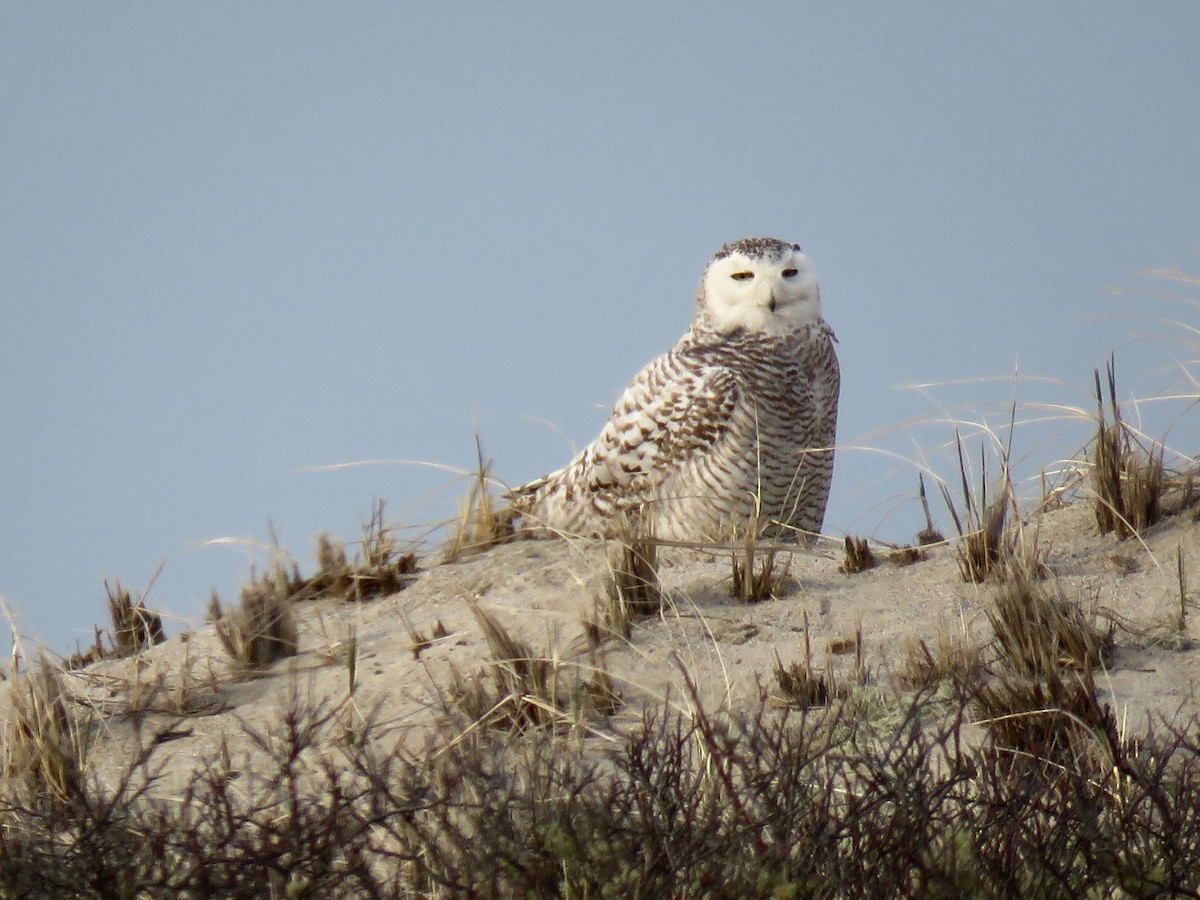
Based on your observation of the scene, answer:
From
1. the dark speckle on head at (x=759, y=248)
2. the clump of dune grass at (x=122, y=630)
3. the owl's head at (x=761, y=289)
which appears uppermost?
the dark speckle on head at (x=759, y=248)

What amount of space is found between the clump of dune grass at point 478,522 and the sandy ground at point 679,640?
835mm

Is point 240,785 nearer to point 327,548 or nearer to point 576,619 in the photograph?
point 576,619

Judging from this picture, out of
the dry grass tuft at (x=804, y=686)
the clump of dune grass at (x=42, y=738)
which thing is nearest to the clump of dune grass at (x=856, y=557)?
the dry grass tuft at (x=804, y=686)

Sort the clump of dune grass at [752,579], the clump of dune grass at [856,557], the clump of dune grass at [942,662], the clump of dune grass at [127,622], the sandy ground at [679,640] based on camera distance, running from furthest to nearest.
A: the clump of dune grass at [127,622]
the clump of dune grass at [856,557]
the clump of dune grass at [752,579]
the sandy ground at [679,640]
the clump of dune grass at [942,662]

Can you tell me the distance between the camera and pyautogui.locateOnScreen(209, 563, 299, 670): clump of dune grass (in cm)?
559

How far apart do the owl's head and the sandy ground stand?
1633mm

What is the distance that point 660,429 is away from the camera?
7.24 m

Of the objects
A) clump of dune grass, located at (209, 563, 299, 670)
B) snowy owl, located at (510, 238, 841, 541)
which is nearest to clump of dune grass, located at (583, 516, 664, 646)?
clump of dune grass, located at (209, 563, 299, 670)

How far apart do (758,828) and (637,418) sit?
493 cm

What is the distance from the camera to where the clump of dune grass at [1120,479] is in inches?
223

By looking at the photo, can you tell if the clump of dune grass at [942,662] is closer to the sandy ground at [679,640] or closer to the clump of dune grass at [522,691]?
the sandy ground at [679,640]

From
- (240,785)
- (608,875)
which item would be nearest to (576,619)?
(240,785)

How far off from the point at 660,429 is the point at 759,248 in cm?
109

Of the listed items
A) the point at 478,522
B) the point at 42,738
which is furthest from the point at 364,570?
the point at 42,738
